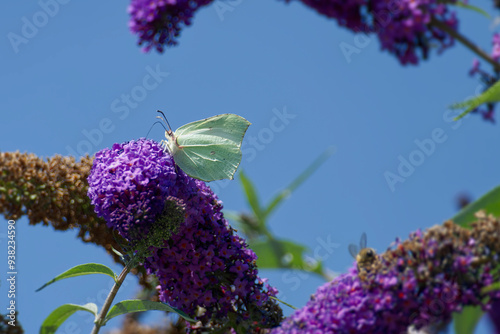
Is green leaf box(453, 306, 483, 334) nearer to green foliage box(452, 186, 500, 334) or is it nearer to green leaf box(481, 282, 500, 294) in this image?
green foliage box(452, 186, 500, 334)

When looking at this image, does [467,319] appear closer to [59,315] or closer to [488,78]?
[488,78]

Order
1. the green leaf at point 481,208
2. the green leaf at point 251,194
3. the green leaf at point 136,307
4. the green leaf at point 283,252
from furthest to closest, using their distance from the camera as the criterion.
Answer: the green leaf at point 136,307, the green leaf at point 481,208, the green leaf at point 251,194, the green leaf at point 283,252

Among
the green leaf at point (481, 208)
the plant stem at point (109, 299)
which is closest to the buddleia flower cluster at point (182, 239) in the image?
the plant stem at point (109, 299)

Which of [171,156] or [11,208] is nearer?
[11,208]

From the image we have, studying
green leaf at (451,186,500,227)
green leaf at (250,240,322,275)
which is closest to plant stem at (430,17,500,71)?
green leaf at (451,186,500,227)

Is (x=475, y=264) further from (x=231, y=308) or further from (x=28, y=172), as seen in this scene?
(x=28, y=172)

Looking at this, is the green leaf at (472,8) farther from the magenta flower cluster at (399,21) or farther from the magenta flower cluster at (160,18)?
→ the magenta flower cluster at (160,18)

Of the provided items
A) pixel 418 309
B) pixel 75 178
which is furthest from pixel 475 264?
pixel 75 178
